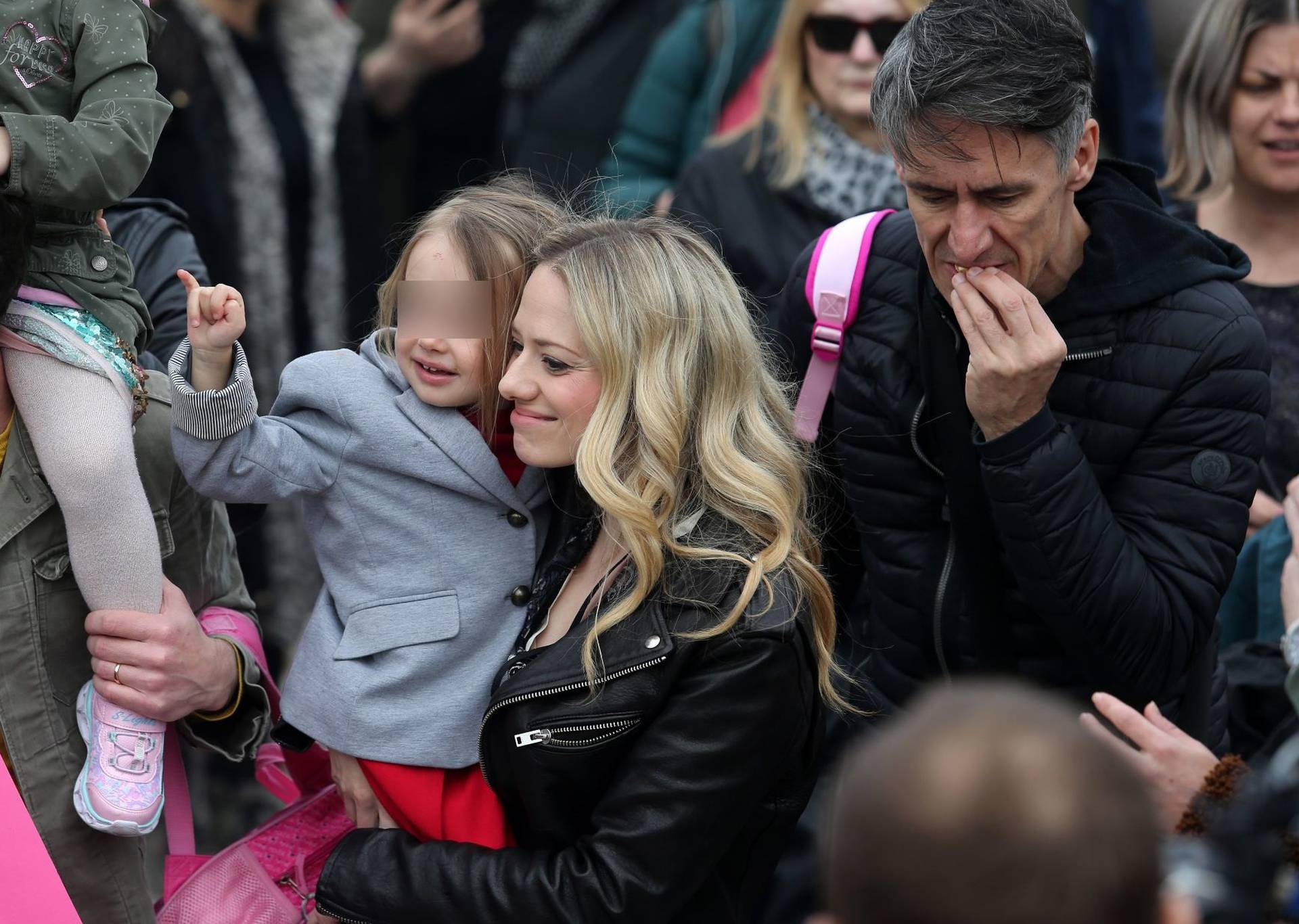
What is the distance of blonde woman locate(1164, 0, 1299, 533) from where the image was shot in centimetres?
368

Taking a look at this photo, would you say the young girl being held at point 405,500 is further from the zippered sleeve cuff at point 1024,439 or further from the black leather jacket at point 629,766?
the zippered sleeve cuff at point 1024,439

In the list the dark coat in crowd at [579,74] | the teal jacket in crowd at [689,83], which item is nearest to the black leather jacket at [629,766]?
the teal jacket in crowd at [689,83]

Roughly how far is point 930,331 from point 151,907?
67.4 inches

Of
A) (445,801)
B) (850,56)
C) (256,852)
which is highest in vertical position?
(850,56)

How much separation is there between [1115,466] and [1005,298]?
0.40 metres

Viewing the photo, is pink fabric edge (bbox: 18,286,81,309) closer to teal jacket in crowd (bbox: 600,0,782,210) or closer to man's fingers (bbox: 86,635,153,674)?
man's fingers (bbox: 86,635,153,674)

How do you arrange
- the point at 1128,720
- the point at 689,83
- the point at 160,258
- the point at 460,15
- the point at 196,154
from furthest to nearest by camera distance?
the point at 460,15 → the point at 689,83 → the point at 196,154 → the point at 160,258 → the point at 1128,720

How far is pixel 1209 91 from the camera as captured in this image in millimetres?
3926

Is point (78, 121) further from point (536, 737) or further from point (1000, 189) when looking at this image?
point (1000, 189)

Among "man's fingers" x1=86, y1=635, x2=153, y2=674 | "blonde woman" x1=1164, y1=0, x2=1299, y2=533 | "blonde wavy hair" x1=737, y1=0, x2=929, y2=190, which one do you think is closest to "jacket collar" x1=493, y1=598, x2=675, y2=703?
"man's fingers" x1=86, y1=635, x2=153, y2=674

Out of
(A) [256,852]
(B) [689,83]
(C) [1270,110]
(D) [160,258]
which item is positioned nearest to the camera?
(A) [256,852]

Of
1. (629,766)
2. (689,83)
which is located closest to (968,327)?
(629,766)

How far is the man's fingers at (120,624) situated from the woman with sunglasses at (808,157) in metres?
2.14

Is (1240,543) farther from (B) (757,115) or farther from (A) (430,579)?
(B) (757,115)
